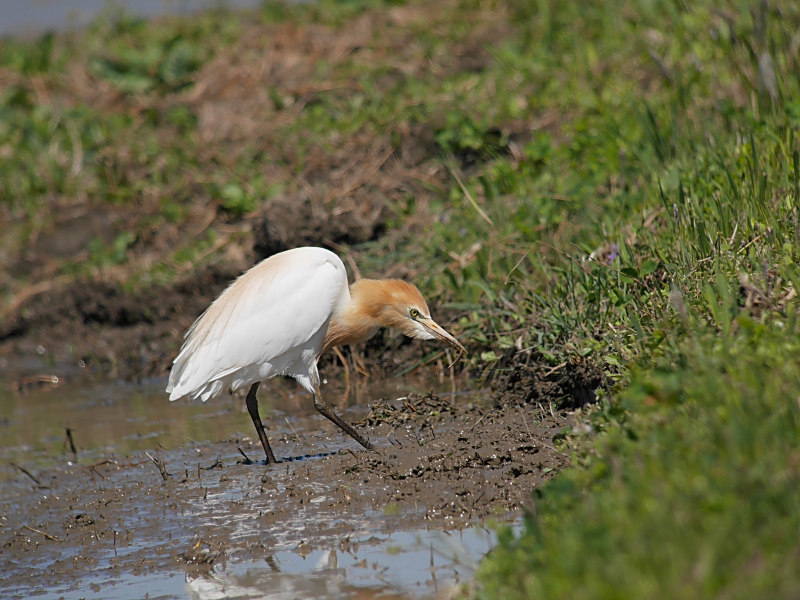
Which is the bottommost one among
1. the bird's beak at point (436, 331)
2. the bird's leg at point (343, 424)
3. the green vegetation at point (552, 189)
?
the bird's leg at point (343, 424)

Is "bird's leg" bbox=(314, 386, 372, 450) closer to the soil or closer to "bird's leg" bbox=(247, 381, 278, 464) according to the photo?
the soil

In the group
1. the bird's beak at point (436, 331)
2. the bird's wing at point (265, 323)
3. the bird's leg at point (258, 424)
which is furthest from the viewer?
the bird's beak at point (436, 331)

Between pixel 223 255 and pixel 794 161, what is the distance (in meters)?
4.94

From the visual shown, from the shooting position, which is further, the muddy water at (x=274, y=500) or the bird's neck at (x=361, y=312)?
the bird's neck at (x=361, y=312)

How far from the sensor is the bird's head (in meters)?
6.04

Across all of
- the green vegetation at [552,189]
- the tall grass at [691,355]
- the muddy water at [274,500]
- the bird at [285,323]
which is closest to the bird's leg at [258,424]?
the bird at [285,323]

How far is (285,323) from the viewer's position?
587cm

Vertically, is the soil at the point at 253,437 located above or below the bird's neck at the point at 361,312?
below

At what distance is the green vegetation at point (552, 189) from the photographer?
2.94 m

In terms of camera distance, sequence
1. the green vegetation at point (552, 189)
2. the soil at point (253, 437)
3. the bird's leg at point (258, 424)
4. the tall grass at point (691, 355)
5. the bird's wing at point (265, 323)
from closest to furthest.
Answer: the tall grass at point (691, 355) → the green vegetation at point (552, 189) → the soil at point (253, 437) → the bird's leg at point (258, 424) → the bird's wing at point (265, 323)

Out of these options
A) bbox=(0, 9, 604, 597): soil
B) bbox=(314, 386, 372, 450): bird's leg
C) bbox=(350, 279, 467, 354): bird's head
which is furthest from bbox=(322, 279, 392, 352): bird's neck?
bbox=(0, 9, 604, 597): soil

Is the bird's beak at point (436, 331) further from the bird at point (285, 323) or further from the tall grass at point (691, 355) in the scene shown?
the tall grass at point (691, 355)

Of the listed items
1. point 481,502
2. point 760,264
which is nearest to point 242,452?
point 481,502

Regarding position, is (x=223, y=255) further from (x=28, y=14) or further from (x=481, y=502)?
(x=28, y=14)
